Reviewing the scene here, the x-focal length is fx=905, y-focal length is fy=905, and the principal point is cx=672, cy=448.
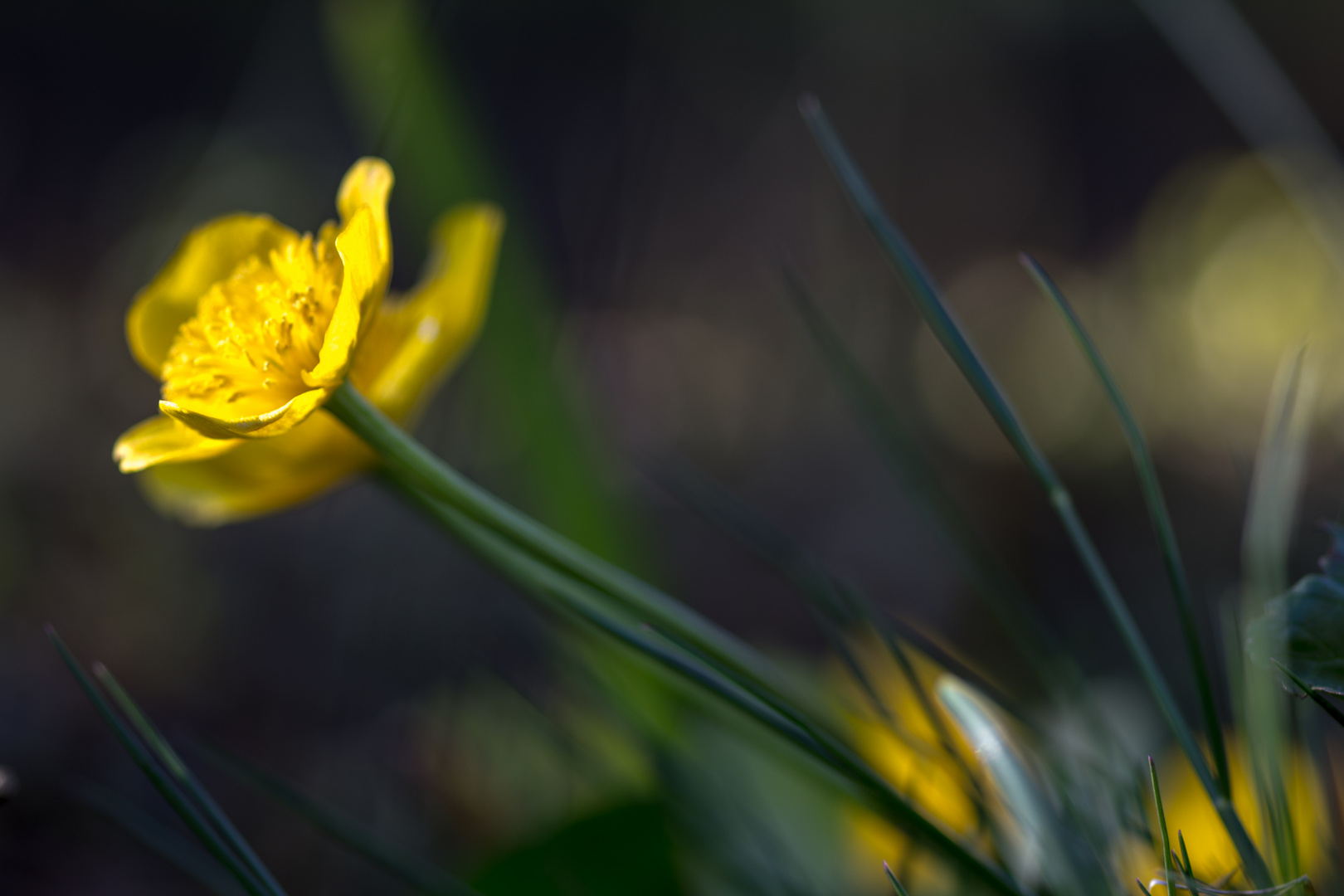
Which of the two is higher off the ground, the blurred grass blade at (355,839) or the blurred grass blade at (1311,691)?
the blurred grass blade at (355,839)

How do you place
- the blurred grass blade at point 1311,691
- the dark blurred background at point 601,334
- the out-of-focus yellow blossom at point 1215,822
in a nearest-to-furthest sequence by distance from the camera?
1. the blurred grass blade at point 1311,691
2. the out-of-focus yellow blossom at point 1215,822
3. the dark blurred background at point 601,334

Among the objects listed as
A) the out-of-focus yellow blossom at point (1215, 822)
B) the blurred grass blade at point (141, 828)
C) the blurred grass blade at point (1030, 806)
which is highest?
the blurred grass blade at point (141, 828)

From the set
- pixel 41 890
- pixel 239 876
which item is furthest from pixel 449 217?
pixel 41 890

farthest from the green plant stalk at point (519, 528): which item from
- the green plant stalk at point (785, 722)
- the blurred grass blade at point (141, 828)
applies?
the blurred grass blade at point (141, 828)

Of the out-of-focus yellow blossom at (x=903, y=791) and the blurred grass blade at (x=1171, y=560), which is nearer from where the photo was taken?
the blurred grass blade at (x=1171, y=560)

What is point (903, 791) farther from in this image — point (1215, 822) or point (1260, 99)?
point (1260, 99)

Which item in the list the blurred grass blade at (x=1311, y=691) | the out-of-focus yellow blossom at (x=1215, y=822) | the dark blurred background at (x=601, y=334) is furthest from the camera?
the dark blurred background at (x=601, y=334)

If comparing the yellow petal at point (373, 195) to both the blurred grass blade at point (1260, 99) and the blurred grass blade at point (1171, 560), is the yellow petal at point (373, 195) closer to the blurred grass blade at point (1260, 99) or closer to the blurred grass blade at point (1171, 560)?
the blurred grass blade at point (1171, 560)
